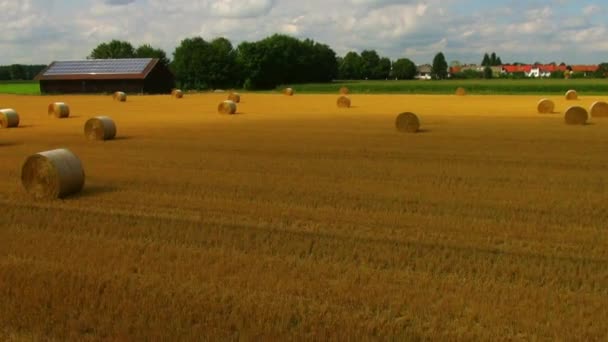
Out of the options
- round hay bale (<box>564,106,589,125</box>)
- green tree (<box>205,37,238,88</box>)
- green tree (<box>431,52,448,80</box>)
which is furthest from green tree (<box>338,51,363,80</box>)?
round hay bale (<box>564,106,589,125</box>)

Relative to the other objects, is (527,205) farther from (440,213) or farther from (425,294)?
(425,294)

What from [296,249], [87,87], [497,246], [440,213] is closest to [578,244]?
[497,246]

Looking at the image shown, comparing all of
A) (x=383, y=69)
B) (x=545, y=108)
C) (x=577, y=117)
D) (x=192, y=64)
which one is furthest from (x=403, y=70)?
(x=577, y=117)

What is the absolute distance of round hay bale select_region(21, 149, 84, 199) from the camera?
1131 centimetres

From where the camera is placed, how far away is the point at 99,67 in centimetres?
8831

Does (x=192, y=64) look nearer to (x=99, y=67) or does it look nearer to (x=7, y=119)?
(x=99, y=67)

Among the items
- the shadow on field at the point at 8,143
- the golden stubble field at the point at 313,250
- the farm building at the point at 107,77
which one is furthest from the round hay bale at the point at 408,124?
the farm building at the point at 107,77

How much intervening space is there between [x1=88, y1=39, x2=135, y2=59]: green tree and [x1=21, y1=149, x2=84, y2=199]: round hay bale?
15020 cm

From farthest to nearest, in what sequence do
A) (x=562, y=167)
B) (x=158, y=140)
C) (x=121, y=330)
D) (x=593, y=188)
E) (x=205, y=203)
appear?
(x=158, y=140)
(x=562, y=167)
(x=593, y=188)
(x=205, y=203)
(x=121, y=330)

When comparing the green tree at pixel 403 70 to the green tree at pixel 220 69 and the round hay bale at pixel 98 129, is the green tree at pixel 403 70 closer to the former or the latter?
the green tree at pixel 220 69

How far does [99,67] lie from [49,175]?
268 ft

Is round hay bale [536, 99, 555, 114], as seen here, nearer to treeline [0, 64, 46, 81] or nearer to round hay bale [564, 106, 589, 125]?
round hay bale [564, 106, 589, 125]

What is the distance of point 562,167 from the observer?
15000mm

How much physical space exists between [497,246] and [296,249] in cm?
252
